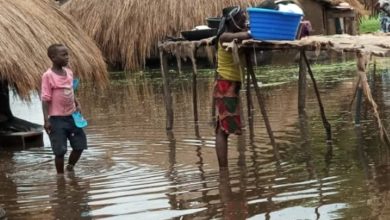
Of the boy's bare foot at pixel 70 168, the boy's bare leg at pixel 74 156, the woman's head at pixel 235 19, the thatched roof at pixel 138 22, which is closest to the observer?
the woman's head at pixel 235 19

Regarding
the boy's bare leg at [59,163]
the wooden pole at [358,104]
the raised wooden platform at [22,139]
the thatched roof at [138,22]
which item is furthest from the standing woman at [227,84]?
the thatched roof at [138,22]

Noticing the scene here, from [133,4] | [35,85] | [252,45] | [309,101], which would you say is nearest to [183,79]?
[133,4]

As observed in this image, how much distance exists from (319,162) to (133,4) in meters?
17.0

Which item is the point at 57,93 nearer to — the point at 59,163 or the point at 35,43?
the point at 59,163

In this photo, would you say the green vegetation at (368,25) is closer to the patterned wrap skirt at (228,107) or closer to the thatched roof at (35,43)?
the thatched roof at (35,43)

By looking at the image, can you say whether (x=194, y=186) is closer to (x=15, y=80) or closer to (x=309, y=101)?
(x=15, y=80)

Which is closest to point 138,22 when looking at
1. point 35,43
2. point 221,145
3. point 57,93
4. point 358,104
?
point 35,43

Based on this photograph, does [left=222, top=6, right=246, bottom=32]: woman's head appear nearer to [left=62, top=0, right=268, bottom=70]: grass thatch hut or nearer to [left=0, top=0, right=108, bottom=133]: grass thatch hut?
[left=0, top=0, right=108, bottom=133]: grass thatch hut

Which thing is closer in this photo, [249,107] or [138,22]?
[249,107]

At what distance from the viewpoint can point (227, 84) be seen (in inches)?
306

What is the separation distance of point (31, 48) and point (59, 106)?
2489 millimetres

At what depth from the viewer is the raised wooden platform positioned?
10664 mm

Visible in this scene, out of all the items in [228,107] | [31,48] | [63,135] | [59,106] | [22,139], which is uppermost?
[31,48]

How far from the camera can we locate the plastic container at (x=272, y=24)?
24.7ft
